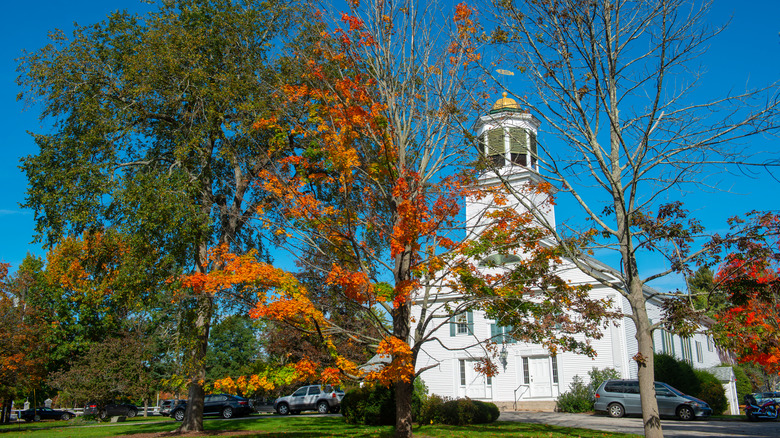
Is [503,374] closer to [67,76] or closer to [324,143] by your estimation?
[324,143]

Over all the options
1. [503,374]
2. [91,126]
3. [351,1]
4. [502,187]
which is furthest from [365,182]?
[503,374]

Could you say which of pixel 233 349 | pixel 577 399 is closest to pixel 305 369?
pixel 577 399

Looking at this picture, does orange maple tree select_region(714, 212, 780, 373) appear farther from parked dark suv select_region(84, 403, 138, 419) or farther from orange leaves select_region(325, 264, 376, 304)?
parked dark suv select_region(84, 403, 138, 419)

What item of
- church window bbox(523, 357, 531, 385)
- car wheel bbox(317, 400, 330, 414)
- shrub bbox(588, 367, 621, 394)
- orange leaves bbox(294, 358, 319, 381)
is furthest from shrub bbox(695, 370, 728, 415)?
orange leaves bbox(294, 358, 319, 381)

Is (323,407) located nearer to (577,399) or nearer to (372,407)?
(372,407)

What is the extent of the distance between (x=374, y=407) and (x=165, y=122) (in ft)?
40.3

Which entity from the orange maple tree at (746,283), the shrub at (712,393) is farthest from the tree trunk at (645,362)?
the shrub at (712,393)

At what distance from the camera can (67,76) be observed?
15.3 m

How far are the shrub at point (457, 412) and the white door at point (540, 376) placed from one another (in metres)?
7.72

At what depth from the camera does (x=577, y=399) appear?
23375 mm

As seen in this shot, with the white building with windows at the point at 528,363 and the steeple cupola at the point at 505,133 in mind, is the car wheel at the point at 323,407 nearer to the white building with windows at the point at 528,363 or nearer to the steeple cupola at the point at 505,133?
the white building with windows at the point at 528,363

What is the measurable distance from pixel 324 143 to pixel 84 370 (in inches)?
891

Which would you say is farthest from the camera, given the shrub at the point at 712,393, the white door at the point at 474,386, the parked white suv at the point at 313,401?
the white door at the point at 474,386

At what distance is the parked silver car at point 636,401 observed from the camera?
19125mm
